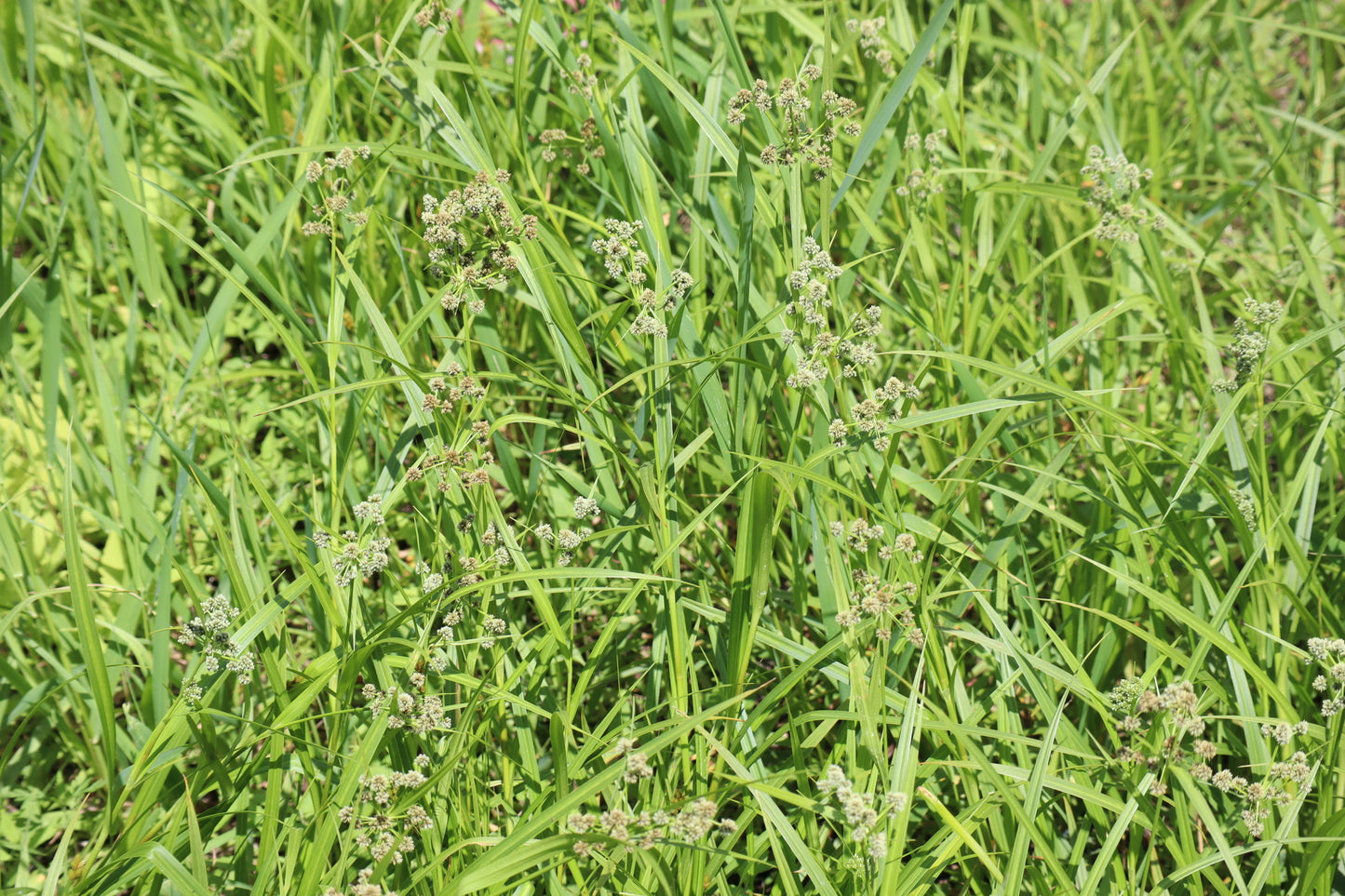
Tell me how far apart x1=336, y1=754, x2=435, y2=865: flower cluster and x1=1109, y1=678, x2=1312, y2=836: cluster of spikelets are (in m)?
1.48

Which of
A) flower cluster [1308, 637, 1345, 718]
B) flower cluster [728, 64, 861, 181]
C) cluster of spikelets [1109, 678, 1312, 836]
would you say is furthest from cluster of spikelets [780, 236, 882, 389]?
flower cluster [1308, 637, 1345, 718]

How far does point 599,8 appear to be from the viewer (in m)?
3.48

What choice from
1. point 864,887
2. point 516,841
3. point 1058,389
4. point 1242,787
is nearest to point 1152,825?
point 1242,787

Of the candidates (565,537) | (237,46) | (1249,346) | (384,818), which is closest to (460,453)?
(565,537)

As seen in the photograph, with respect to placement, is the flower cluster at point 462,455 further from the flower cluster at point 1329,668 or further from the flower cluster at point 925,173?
the flower cluster at point 1329,668

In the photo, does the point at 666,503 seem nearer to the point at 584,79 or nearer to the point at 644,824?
the point at 644,824

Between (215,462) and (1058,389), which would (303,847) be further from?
(1058,389)

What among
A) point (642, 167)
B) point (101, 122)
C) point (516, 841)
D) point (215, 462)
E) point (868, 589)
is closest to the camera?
point (516, 841)

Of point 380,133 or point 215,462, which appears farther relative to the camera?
point 380,133

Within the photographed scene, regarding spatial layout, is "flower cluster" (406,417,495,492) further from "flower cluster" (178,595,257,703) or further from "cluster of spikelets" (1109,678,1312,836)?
"cluster of spikelets" (1109,678,1312,836)

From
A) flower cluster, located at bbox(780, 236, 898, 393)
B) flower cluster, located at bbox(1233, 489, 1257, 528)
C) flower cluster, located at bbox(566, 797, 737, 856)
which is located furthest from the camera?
flower cluster, located at bbox(1233, 489, 1257, 528)

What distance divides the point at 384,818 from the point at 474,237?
4.34ft

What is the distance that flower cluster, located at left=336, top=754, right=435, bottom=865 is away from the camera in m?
1.81

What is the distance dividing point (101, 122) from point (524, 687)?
7.44 ft
